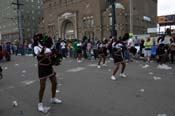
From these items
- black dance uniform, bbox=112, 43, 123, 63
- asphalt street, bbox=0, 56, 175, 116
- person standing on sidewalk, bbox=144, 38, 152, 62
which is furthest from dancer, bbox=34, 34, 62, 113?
person standing on sidewalk, bbox=144, 38, 152, 62

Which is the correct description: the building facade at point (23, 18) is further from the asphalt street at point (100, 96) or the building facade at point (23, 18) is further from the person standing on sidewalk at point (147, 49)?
the asphalt street at point (100, 96)

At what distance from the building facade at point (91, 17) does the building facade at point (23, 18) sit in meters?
17.2

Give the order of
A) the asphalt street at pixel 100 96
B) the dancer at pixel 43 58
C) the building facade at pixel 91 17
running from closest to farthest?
the asphalt street at pixel 100 96, the dancer at pixel 43 58, the building facade at pixel 91 17

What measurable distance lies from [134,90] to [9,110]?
3627mm

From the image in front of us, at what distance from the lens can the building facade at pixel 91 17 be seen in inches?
2370

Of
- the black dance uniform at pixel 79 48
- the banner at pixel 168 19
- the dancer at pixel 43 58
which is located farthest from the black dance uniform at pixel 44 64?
the banner at pixel 168 19

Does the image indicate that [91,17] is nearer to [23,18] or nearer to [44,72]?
[23,18]

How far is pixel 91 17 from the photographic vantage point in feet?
207

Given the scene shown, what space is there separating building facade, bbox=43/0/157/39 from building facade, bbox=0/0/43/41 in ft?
56.3

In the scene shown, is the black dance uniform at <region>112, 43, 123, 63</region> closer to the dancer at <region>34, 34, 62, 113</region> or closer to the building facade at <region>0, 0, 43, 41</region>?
the dancer at <region>34, 34, 62, 113</region>

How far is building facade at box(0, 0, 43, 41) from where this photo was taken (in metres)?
93.3

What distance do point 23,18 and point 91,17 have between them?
3809 centimetres

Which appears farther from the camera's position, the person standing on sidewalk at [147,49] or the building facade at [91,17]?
the building facade at [91,17]

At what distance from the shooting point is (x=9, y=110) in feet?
21.3
